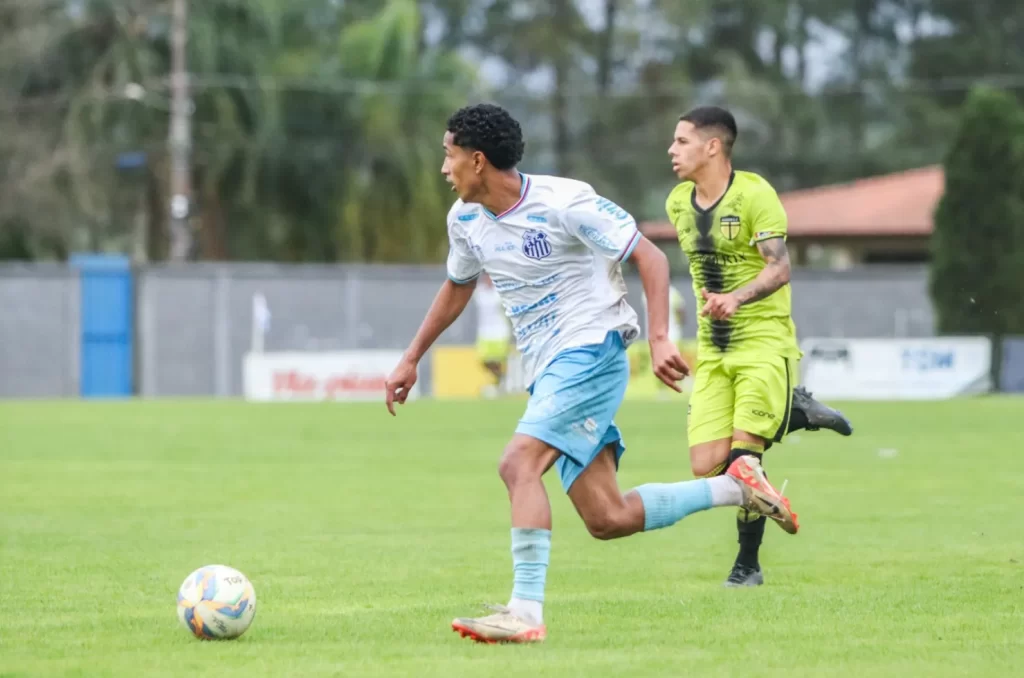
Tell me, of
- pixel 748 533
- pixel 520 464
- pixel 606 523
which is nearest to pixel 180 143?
pixel 748 533

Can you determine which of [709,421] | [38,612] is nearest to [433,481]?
[709,421]

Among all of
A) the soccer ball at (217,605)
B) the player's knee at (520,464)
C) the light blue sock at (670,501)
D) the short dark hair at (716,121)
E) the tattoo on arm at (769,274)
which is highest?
the short dark hair at (716,121)

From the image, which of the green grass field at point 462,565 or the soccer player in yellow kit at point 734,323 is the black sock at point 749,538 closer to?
the soccer player in yellow kit at point 734,323

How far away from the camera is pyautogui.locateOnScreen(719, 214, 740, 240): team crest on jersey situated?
29.5ft

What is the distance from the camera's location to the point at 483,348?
31.5 meters

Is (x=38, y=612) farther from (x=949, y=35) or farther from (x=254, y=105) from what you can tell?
(x=949, y=35)

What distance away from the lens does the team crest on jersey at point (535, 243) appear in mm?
7188

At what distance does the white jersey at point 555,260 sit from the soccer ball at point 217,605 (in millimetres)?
1430

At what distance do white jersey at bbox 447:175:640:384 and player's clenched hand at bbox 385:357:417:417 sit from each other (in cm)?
64

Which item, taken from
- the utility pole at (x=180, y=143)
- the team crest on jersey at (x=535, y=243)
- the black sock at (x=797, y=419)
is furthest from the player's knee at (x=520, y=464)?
the utility pole at (x=180, y=143)

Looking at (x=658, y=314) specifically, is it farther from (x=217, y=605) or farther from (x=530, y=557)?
(x=217, y=605)

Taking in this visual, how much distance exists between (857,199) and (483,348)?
55.6ft

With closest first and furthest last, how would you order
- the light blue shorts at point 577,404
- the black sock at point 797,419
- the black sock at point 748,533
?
the light blue shorts at point 577,404, the black sock at point 748,533, the black sock at point 797,419

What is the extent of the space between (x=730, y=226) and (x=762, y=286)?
486 millimetres
